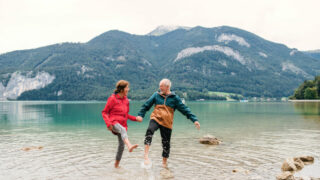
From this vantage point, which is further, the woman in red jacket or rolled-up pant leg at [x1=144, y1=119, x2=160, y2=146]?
rolled-up pant leg at [x1=144, y1=119, x2=160, y2=146]

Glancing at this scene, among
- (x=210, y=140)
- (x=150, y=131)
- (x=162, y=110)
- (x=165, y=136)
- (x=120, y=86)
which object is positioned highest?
(x=120, y=86)

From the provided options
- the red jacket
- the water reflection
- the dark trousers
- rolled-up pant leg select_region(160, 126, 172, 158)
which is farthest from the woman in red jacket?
the water reflection

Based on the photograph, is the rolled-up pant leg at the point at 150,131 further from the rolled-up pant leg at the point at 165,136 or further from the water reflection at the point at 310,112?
the water reflection at the point at 310,112

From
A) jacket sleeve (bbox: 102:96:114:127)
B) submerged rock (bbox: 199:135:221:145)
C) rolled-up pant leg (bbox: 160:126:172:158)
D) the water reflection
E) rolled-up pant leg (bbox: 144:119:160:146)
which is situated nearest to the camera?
jacket sleeve (bbox: 102:96:114:127)

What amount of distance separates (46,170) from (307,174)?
936cm

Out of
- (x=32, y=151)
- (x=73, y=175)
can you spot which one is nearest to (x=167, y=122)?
(x=73, y=175)

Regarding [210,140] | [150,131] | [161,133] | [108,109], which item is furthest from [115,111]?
[210,140]

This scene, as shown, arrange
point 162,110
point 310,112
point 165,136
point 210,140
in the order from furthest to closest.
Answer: point 310,112 < point 210,140 < point 165,136 < point 162,110

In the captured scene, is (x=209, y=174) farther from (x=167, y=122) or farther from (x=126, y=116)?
(x=126, y=116)

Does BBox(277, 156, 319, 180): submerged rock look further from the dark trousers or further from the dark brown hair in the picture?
the dark brown hair

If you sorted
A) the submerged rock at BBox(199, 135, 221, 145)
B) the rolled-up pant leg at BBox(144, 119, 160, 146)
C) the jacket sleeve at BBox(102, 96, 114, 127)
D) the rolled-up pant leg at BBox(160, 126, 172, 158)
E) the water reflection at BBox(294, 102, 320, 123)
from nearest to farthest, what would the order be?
the jacket sleeve at BBox(102, 96, 114, 127) < the rolled-up pant leg at BBox(144, 119, 160, 146) < the rolled-up pant leg at BBox(160, 126, 172, 158) < the submerged rock at BBox(199, 135, 221, 145) < the water reflection at BBox(294, 102, 320, 123)

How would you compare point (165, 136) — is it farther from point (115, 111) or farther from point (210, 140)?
point (210, 140)

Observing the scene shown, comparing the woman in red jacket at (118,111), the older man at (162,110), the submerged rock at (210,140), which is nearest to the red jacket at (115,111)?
the woman in red jacket at (118,111)

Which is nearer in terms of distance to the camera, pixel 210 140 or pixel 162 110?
pixel 162 110
